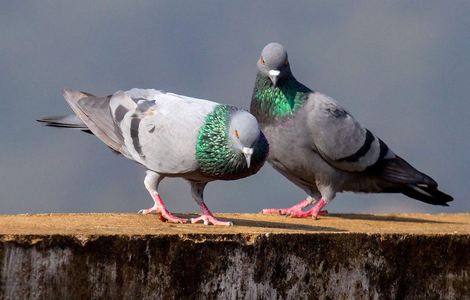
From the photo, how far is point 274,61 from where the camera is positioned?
1097 centimetres

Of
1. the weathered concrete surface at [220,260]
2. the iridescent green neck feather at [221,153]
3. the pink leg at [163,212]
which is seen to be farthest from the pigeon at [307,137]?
the iridescent green neck feather at [221,153]

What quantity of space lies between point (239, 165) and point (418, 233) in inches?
62.0

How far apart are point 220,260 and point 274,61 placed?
141 inches

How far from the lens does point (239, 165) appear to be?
8453 millimetres

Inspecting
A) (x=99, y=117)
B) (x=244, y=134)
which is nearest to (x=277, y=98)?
(x=99, y=117)

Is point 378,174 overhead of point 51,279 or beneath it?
overhead

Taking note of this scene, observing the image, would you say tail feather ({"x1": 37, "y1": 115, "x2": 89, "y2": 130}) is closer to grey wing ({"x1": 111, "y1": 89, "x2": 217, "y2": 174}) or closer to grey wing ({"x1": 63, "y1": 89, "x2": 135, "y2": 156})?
grey wing ({"x1": 63, "y1": 89, "x2": 135, "y2": 156})

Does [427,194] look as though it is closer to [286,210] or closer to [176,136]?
[286,210]

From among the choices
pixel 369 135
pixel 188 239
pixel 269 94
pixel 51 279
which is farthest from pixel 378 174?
pixel 51 279

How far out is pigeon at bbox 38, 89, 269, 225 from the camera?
844 cm

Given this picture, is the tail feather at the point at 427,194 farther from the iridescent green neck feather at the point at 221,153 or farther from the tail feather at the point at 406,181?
the iridescent green neck feather at the point at 221,153

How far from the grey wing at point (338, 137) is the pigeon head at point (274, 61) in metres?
0.42

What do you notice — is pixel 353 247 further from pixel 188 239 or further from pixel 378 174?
pixel 378 174

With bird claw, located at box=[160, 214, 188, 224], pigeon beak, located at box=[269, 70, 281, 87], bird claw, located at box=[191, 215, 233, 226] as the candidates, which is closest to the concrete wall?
bird claw, located at box=[191, 215, 233, 226]
